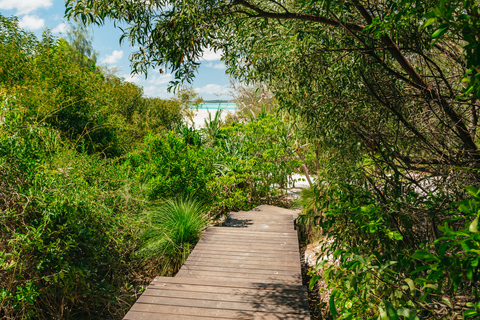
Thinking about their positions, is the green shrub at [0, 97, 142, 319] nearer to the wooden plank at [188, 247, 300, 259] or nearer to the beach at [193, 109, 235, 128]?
the wooden plank at [188, 247, 300, 259]

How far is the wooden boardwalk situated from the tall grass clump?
261 millimetres

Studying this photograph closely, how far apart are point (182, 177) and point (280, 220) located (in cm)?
201

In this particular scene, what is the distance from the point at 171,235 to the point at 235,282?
1732 millimetres

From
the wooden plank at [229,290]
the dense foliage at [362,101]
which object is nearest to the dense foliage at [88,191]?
the wooden plank at [229,290]

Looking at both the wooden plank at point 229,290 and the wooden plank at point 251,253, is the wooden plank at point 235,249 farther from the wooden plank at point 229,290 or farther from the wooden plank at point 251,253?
the wooden plank at point 229,290

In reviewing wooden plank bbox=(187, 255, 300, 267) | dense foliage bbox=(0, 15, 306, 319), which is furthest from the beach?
wooden plank bbox=(187, 255, 300, 267)

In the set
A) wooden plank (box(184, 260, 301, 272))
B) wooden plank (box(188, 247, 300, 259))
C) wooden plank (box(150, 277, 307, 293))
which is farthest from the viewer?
wooden plank (box(188, 247, 300, 259))

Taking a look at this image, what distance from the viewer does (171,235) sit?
4.96m

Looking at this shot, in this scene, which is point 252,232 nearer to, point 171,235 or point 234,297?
point 171,235

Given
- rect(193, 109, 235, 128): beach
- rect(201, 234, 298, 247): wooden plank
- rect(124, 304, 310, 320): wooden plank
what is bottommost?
rect(124, 304, 310, 320): wooden plank

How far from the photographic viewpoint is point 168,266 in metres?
4.81

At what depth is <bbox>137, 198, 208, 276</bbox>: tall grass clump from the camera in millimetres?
4832

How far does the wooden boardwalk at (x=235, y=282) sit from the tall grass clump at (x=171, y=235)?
261mm

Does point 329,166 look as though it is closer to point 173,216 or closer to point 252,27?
point 252,27
